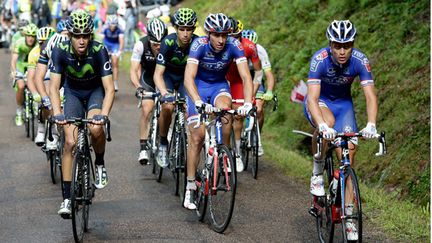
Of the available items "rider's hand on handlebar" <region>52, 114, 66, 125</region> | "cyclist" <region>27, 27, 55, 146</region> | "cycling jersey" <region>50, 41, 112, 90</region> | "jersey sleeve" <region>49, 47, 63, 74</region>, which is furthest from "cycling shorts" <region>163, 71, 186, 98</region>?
"rider's hand on handlebar" <region>52, 114, 66, 125</region>

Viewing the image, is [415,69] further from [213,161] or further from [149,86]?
[213,161]

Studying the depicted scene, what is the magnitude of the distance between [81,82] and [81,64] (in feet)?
0.73

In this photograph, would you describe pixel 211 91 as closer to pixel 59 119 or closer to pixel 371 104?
pixel 59 119

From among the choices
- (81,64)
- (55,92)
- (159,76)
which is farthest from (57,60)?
(159,76)

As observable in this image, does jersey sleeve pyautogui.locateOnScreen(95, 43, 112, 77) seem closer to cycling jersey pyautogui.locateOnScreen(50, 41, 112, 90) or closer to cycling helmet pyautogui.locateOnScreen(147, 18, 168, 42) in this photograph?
cycling jersey pyautogui.locateOnScreen(50, 41, 112, 90)

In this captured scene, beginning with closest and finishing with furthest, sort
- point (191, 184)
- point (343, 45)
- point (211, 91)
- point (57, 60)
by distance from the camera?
point (343, 45) → point (57, 60) → point (191, 184) → point (211, 91)

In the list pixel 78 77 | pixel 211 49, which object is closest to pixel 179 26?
pixel 211 49

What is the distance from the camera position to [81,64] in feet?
35.8

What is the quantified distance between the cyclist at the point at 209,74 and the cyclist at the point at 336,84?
1.02m

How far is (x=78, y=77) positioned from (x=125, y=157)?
17.1ft

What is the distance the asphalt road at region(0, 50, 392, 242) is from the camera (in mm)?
10594

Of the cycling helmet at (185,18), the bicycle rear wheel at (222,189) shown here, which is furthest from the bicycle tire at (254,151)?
the bicycle rear wheel at (222,189)

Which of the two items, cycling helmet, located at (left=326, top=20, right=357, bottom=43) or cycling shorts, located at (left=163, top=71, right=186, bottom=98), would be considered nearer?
cycling helmet, located at (left=326, top=20, right=357, bottom=43)

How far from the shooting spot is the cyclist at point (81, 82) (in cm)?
1053
